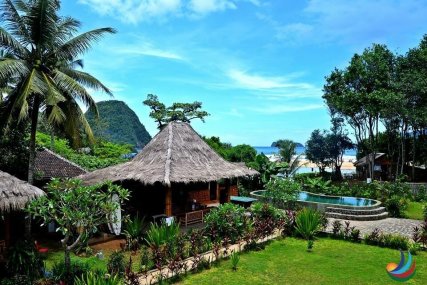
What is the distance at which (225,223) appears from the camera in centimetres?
1188

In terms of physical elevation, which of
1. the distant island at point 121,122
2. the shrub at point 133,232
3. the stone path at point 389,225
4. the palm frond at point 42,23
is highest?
the distant island at point 121,122

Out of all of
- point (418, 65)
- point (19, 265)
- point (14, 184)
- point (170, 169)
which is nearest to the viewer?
point (19, 265)

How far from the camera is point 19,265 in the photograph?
8680 mm

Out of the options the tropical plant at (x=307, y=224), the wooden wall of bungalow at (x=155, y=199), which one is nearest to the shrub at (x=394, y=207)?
the tropical plant at (x=307, y=224)

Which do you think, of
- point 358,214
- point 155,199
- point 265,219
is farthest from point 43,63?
point 358,214

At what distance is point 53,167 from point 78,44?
20.0ft

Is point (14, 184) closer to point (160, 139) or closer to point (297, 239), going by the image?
point (160, 139)

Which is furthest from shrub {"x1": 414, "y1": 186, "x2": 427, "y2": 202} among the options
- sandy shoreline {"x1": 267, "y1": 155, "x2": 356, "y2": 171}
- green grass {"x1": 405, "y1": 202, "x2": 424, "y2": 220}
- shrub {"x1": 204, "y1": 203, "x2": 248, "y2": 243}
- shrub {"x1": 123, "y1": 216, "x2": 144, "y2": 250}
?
shrub {"x1": 123, "y1": 216, "x2": 144, "y2": 250}

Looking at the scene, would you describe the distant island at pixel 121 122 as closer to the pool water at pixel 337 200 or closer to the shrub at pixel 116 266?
the pool water at pixel 337 200

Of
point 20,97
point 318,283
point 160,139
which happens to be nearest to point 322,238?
point 318,283

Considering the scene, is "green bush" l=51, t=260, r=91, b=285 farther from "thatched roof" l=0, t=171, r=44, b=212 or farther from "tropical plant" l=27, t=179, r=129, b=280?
"thatched roof" l=0, t=171, r=44, b=212

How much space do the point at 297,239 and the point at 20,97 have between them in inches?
397

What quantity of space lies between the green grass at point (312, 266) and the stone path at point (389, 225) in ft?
9.17

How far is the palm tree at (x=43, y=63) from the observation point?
35.7 ft
